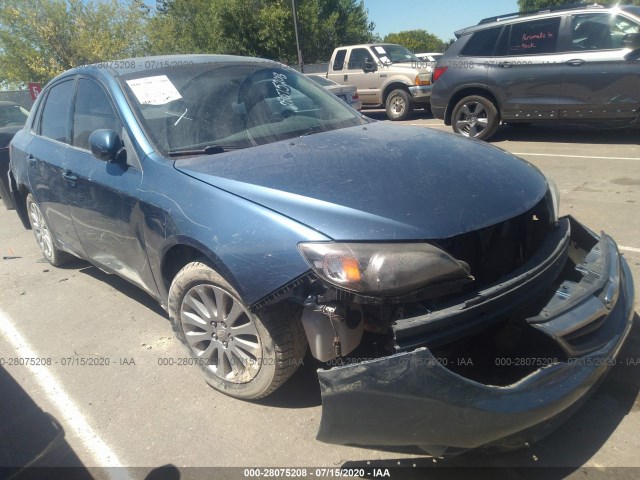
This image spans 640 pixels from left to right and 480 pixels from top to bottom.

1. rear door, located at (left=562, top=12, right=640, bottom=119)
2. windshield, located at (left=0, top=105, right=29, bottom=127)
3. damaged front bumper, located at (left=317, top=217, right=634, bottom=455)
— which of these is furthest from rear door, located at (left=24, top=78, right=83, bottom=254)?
rear door, located at (left=562, top=12, right=640, bottom=119)

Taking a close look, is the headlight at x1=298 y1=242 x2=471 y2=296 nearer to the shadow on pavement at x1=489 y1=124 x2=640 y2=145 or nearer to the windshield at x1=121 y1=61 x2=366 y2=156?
the windshield at x1=121 y1=61 x2=366 y2=156

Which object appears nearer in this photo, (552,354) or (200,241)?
(552,354)

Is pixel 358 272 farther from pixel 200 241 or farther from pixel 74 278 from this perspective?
pixel 74 278

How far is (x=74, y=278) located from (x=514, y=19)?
7.36 meters

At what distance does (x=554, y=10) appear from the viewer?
753cm

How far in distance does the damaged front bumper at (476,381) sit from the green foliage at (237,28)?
84.8ft

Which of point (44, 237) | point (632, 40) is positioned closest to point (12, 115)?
point (44, 237)

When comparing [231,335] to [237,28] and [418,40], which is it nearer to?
[237,28]

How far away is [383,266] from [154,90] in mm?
1994

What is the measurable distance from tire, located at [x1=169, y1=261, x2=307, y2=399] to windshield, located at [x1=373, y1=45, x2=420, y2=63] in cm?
1147

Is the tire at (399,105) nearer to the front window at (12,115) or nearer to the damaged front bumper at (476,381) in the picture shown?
the front window at (12,115)

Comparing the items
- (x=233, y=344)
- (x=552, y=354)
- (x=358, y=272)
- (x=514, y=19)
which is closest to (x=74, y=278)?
(x=233, y=344)

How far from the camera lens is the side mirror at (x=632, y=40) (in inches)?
261

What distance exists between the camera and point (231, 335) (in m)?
2.47
